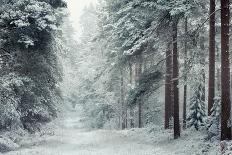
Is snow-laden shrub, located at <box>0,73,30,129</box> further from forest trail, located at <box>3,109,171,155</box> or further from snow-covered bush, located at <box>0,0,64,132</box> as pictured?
forest trail, located at <box>3,109,171,155</box>

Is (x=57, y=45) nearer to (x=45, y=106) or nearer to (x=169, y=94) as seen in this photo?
(x=45, y=106)

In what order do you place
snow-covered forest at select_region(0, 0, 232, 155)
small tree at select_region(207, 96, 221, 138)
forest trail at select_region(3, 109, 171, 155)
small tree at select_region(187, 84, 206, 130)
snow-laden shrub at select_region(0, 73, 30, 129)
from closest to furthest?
small tree at select_region(207, 96, 221, 138) → snow-covered forest at select_region(0, 0, 232, 155) → forest trail at select_region(3, 109, 171, 155) → snow-laden shrub at select_region(0, 73, 30, 129) → small tree at select_region(187, 84, 206, 130)

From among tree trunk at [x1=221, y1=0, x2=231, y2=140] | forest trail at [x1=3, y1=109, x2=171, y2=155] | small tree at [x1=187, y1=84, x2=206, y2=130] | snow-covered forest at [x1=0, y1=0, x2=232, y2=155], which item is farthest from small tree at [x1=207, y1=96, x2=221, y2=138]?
small tree at [x1=187, y1=84, x2=206, y2=130]

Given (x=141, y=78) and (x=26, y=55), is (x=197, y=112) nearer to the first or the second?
(x=141, y=78)

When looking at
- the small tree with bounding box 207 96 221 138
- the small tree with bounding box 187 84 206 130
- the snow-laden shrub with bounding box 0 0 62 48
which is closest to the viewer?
the small tree with bounding box 207 96 221 138

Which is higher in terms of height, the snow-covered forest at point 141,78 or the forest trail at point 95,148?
the snow-covered forest at point 141,78

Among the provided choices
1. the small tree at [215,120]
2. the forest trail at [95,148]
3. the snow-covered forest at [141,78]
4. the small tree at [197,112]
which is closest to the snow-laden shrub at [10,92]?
the snow-covered forest at [141,78]

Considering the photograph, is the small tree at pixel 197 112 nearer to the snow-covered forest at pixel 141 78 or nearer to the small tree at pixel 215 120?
the snow-covered forest at pixel 141 78

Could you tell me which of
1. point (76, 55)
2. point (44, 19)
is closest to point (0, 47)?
point (44, 19)

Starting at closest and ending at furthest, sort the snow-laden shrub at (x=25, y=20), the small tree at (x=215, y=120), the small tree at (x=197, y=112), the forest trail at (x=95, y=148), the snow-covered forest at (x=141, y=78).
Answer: the small tree at (x=215, y=120) → the snow-covered forest at (x=141, y=78) → the forest trail at (x=95, y=148) → the snow-laden shrub at (x=25, y=20) → the small tree at (x=197, y=112)

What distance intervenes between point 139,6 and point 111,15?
695 centimetres

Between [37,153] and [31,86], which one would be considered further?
[31,86]

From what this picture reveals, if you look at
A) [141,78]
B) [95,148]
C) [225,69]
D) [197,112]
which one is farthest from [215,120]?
[141,78]

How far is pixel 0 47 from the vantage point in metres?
18.4
